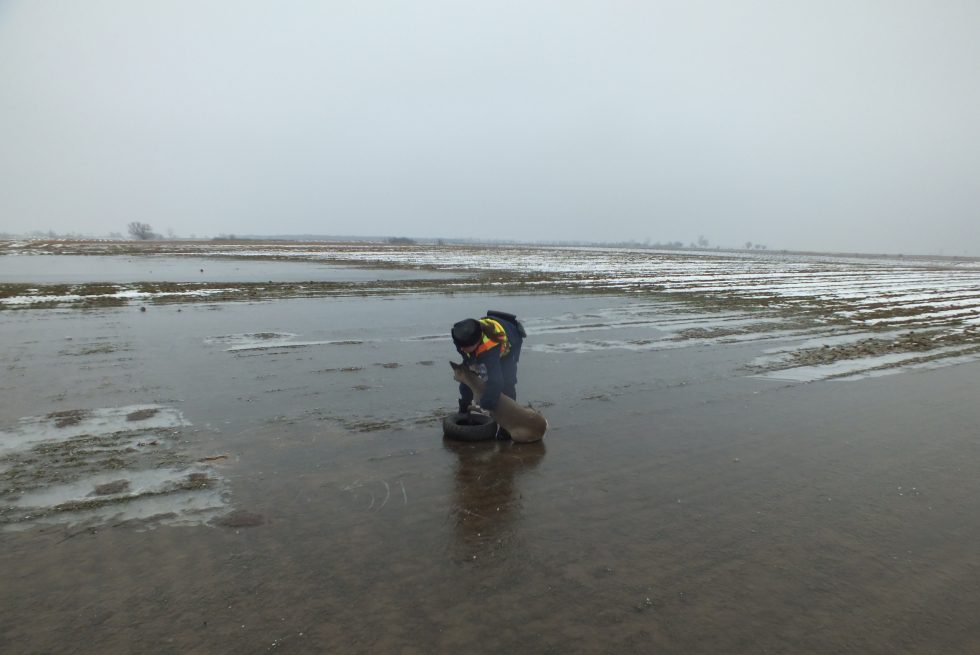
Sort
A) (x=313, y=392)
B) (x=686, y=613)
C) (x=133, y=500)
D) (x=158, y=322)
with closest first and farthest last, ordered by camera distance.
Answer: (x=686, y=613), (x=133, y=500), (x=313, y=392), (x=158, y=322)

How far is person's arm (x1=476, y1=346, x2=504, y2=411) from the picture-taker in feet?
20.0

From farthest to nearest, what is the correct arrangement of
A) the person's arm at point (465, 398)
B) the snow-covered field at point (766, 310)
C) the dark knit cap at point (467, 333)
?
1. the snow-covered field at point (766, 310)
2. the person's arm at point (465, 398)
3. the dark knit cap at point (467, 333)

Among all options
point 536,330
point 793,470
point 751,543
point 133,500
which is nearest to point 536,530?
A: point 751,543

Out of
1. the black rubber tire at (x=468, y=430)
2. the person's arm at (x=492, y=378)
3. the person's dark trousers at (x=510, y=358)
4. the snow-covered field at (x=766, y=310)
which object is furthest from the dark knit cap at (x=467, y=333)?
the snow-covered field at (x=766, y=310)

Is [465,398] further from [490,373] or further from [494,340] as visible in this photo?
[494,340]

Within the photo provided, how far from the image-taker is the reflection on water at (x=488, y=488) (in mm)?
4539

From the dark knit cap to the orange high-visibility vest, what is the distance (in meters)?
0.13

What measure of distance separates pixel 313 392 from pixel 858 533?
690 cm

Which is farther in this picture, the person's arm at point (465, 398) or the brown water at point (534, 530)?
the person's arm at point (465, 398)

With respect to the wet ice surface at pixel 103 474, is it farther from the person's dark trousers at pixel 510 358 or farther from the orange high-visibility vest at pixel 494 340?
the person's dark trousers at pixel 510 358

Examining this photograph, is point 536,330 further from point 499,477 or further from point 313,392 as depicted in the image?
point 499,477

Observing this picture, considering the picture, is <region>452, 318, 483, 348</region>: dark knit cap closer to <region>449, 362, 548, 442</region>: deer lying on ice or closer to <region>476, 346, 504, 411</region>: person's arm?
<region>476, 346, 504, 411</region>: person's arm

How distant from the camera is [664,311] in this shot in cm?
1806

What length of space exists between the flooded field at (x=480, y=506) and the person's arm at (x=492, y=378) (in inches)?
24.7
